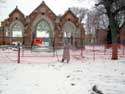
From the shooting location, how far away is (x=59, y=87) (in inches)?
429

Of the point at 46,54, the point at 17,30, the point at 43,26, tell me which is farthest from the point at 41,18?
the point at 46,54

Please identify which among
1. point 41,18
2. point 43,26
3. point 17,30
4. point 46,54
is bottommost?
point 46,54

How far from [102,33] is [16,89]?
71834mm

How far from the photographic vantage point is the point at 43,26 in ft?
174

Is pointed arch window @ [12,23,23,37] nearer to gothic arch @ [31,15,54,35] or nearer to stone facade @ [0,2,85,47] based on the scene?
stone facade @ [0,2,85,47]

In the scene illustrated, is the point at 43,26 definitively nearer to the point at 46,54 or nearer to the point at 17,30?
the point at 17,30

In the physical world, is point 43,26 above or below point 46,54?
above

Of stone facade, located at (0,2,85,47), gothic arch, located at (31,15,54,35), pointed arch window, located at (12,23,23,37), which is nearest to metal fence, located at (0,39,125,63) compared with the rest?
stone facade, located at (0,2,85,47)

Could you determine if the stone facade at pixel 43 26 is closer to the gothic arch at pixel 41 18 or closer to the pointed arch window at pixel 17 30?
the gothic arch at pixel 41 18

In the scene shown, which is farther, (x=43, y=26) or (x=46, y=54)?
(x=43, y=26)

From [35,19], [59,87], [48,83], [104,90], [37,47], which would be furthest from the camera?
[35,19]

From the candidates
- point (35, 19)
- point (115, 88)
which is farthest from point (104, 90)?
point (35, 19)

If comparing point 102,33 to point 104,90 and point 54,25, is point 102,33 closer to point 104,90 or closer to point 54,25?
point 54,25

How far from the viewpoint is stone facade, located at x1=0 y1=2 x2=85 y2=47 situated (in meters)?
52.5
